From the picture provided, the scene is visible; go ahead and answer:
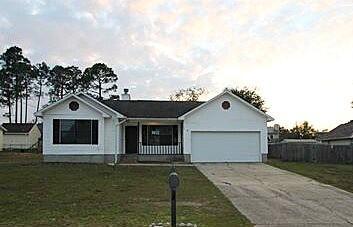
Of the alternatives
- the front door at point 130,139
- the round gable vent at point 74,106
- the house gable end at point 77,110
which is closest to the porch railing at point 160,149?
the front door at point 130,139

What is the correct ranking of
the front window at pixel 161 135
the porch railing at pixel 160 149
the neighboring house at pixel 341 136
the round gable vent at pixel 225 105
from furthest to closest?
the neighboring house at pixel 341 136
the front window at pixel 161 135
the porch railing at pixel 160 149
the round gable vent at pixel 225 105

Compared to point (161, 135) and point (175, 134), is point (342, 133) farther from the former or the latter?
point (161, 135)

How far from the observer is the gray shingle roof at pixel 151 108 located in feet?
104

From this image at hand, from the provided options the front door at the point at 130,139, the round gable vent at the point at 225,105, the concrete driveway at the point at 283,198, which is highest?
the round gable vent at the point at 225,105

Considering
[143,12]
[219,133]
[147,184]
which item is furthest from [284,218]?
[219,133]

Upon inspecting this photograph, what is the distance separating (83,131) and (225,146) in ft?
29.3

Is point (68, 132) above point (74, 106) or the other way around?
the other way around

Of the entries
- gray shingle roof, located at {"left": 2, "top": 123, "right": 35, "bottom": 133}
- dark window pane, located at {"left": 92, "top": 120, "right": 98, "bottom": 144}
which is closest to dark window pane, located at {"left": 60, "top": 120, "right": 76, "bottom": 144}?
dark window pane, located at {"left": 92, "top": 120, "right": 98, "bottom": 144}

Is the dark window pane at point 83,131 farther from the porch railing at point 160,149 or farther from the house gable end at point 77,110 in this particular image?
the porch railing at point 160,149

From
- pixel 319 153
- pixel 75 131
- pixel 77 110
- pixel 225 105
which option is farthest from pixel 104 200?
pixel 319 153

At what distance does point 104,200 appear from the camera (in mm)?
14016

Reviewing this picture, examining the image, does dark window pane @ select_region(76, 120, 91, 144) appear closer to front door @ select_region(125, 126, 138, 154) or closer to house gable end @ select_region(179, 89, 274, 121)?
front door @ select_region(125, 126, 138, 154)

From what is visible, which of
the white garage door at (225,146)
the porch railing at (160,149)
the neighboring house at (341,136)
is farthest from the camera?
the neighboring house at (341,136)

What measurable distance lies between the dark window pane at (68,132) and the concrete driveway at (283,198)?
30.7 ft
